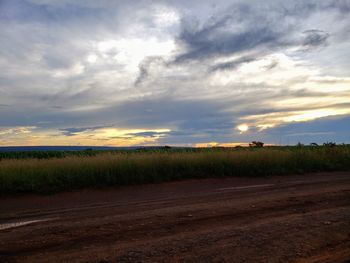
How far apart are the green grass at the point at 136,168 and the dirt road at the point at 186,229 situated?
2.35 metres

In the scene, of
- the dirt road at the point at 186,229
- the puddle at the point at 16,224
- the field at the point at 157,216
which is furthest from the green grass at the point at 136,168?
the puddle at the point at 16,224

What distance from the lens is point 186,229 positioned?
7.55 m

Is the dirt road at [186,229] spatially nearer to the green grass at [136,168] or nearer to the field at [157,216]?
the field at [157,216]

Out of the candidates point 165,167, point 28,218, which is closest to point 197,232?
point 28,218

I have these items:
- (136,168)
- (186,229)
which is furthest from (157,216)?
(136,168)

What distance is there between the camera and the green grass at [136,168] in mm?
14727

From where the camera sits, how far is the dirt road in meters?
6.13

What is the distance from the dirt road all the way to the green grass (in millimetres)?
2349

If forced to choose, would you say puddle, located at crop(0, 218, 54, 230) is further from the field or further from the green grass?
the green grass

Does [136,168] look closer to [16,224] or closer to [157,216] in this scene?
[157,216]

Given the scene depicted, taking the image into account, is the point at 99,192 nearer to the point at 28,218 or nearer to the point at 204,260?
the point at 28,218

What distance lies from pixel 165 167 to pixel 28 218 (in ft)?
29.1

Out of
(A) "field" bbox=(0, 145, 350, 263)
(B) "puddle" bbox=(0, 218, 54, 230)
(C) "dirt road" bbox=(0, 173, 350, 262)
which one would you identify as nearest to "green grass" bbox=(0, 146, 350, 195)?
(A) "field" bbox=(0, 145, 350, 263)

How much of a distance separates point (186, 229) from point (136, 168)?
9739 millimetres
